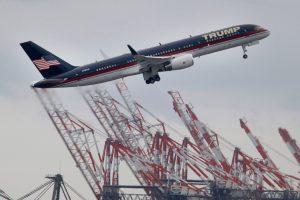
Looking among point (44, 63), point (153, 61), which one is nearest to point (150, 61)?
point (153, 61)

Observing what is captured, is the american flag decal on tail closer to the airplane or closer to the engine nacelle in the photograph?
the airplane

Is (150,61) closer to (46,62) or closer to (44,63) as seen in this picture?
(46,62)

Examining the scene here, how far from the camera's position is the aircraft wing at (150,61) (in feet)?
587

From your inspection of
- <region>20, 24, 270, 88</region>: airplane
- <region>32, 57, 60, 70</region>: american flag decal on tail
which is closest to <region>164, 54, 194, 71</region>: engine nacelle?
<region>20, 24, 270, 88</region>: airplane

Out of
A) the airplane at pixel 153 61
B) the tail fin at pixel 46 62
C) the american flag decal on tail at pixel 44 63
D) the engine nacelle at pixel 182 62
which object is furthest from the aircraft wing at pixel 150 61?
the american flag decal on tail at pixel 44 63

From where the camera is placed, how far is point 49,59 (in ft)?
632

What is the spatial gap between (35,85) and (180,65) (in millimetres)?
28254

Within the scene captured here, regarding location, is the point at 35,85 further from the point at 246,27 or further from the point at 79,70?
the point at 246,27

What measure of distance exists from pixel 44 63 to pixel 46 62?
462 millimetres

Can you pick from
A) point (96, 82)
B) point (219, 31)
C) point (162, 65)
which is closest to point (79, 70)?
point (96, 82)

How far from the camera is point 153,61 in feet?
592

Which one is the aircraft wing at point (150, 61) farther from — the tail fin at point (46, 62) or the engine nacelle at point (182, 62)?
the tail fin at point (46, 62)

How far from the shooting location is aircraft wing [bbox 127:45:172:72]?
179m

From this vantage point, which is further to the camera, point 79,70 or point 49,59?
point 49,59
